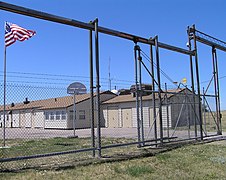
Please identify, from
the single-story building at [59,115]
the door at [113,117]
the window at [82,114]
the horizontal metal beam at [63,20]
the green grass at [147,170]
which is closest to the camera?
the green grass at [147,170]

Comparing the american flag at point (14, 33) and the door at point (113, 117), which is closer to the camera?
the american flag at point (14, 33)

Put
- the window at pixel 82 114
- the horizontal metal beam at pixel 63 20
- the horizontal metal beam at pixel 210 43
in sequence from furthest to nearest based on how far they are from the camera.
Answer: the window at pixel 82 114 → the horizontal metal beam at pixel 210 43 → the horizontal metal beam at pixel 63 20

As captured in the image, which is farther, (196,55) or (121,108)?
(121,108)

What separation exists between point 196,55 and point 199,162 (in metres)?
7.05

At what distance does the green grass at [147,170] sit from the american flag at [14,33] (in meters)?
7.35

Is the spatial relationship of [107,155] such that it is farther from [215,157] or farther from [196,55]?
[196,55]

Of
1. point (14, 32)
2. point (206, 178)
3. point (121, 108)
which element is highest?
point (14, 32)

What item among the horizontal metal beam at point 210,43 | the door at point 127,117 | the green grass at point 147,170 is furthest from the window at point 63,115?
the green grass at point 147,170

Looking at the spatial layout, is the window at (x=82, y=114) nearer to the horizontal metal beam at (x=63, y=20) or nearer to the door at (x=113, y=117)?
the door at (x=113, y=117)

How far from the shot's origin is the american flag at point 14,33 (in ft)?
41.0

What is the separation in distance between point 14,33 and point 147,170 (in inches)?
349

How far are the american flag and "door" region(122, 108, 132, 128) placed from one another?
835 inches

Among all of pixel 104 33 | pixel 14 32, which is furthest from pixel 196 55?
pixel 14 32

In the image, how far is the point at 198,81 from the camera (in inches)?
531
